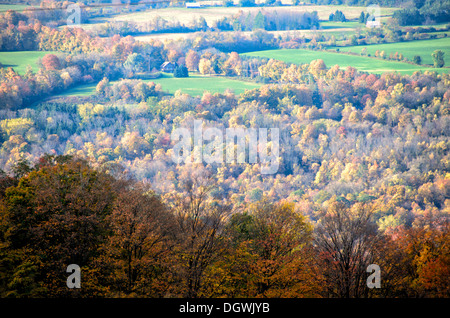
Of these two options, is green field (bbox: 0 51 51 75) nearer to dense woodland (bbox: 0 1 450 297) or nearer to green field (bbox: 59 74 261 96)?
dense woodland (bbox: 0 1 450 297)

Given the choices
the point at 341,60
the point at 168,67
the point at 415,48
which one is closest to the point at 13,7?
the point at 168,67

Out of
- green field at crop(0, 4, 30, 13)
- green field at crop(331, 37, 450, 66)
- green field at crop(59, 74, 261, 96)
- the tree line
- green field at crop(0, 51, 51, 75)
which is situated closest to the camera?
the tree line

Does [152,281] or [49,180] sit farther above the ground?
[49,180]

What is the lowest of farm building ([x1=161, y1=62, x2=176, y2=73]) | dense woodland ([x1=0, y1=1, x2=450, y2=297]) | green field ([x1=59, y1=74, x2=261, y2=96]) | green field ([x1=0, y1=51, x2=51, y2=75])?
dense woodland ([x1=0, y1=1, x2=450, y2=297])

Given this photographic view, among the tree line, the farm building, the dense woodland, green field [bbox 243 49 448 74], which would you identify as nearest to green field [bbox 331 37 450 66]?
green field [bbox 243 49 448 74]

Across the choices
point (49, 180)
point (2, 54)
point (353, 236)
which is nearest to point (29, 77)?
point (2, 54)

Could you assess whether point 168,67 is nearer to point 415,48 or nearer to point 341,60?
point 341,60
